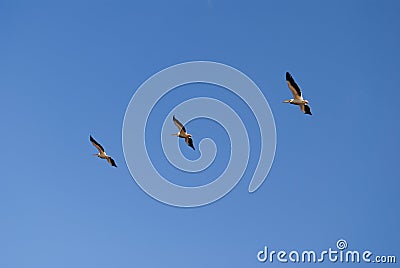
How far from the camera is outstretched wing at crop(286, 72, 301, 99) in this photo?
12.1 meters

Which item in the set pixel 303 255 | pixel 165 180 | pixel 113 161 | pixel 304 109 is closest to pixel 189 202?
pixel 165 180

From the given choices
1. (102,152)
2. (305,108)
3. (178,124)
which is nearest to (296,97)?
(305,108)

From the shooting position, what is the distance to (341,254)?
1530 cm

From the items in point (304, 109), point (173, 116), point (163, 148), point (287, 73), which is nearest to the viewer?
point (287, 73)

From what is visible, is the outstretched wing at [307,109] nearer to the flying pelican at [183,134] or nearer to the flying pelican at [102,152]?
the flying pelican at [183,134]

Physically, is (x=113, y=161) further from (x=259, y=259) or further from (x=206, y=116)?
(x=259, y=259)

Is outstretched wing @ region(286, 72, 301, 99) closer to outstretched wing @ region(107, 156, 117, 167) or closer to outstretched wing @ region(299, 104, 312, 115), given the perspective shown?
outstretched wing @ region(299, 104, 312, 115)

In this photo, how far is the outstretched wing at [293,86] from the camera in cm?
1210

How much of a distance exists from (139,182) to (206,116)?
2.64 meters

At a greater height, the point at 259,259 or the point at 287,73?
the point at 287,73

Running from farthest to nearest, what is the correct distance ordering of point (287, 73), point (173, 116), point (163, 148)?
1. point (163, 148)
2. point (173, 116)
3. point (287, 73)

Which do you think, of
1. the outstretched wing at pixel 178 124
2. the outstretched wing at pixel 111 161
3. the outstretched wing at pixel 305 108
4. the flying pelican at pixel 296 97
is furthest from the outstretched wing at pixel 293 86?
the outstretched wing at pixel 111 161

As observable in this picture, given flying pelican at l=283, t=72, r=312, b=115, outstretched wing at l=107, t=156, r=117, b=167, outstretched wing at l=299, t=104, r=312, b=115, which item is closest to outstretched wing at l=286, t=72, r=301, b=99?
flying pelican at l=283, t=72, r=312, b=115

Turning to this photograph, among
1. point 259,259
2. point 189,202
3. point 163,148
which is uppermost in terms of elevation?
point 163,148
